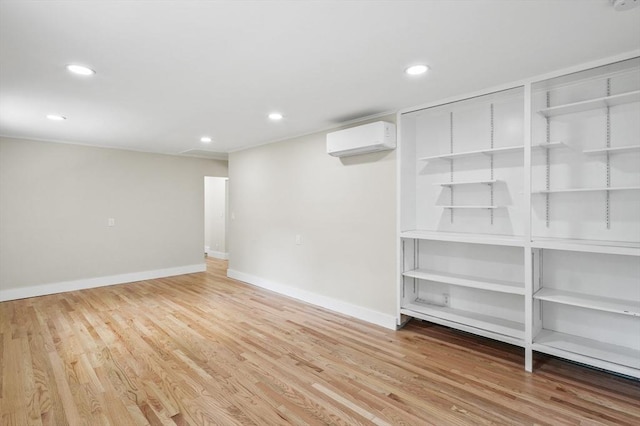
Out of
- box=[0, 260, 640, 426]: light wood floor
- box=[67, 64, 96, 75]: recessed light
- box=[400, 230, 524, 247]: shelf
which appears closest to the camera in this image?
box=[0, 260, 640, 426]: light wood floor

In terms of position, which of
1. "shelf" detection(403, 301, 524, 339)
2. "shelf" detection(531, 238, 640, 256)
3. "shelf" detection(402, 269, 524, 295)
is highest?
"shelf" detection(531, 238, 640, 256)

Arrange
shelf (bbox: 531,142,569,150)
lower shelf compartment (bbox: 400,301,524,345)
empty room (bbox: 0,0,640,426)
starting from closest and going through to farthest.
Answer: empty room (bbox: 0,0,640,426) < shelf (bbox: 531,142,569,150) < lower shelf compartment (bbox: 400,301,524,345)

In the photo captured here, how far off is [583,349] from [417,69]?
8.23ft

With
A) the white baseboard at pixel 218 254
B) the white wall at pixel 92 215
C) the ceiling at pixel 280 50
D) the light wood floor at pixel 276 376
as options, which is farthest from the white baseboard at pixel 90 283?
the ceiling at pixel 280 50

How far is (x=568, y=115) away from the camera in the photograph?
9.17 ft

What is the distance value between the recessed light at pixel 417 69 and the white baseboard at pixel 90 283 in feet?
18.9

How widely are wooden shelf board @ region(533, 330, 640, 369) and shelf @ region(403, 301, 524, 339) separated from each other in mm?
191

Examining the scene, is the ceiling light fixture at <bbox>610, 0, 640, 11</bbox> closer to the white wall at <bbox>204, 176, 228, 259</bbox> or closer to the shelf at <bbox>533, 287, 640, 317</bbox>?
the shelf at <bbox>533, 287, 640, 317</bbox>

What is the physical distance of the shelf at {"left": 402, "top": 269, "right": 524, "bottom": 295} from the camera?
9.27ft

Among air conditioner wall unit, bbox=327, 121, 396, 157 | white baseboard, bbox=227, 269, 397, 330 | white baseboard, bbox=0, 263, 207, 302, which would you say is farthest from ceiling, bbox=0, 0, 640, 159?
white baseboard, bbox=0, 263, 207, 302

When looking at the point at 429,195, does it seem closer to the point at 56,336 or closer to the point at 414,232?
the point at 414,232

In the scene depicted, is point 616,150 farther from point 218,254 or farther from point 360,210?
point 218,254

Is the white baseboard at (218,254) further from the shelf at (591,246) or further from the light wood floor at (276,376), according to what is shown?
the shelf at (591,246)

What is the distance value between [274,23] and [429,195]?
8.22 ft
